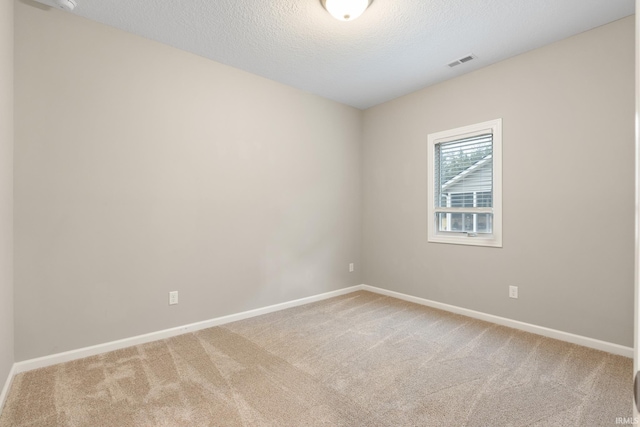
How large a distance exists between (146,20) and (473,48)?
294 cm

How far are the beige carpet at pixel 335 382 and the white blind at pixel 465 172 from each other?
4.69ft

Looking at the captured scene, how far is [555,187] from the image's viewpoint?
2.78 metres

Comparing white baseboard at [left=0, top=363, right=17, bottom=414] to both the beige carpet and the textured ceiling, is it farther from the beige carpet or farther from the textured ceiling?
the textured ceiling

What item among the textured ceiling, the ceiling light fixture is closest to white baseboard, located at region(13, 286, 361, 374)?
the textured ceiling

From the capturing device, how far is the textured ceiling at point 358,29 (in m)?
2.30

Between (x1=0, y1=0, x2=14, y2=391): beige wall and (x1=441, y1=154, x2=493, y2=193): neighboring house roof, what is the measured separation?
402 centimetres

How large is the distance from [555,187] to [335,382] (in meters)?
2.61

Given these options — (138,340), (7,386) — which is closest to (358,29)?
(138,340)

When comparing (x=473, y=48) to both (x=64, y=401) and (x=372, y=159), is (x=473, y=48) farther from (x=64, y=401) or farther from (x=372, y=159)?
(x=64, y=401)

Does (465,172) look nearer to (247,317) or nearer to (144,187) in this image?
(247,317)

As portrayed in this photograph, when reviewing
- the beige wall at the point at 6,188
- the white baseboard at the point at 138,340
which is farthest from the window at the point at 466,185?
the beige wall at the point at 6,188

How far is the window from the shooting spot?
3.18 m

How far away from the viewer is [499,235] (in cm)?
314

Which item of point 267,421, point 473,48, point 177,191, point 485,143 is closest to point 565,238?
point 485,143
